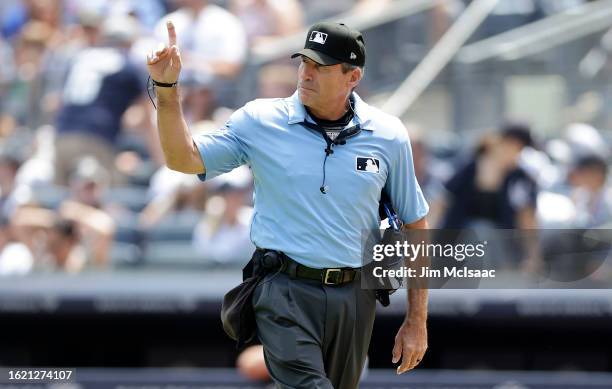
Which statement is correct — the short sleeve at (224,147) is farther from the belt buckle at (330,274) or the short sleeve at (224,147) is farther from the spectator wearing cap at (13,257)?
the spectator wearing cap at (13,257)

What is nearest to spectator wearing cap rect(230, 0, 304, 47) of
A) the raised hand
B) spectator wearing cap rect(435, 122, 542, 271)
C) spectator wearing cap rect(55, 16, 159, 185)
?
spectator wearing cap rect(55, 16, 159, 185)

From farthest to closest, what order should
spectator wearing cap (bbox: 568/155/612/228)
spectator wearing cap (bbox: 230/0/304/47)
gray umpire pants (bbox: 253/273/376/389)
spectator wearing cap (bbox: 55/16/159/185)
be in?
spectator wearing cap (bbox: 230/0/304/47) < spectator wearing cap (bbox: 55/16/159/185) < spectator wearing cap (bbox: 568/155/612/228) < gray umpire pants (bbox: 253/273/376/389)

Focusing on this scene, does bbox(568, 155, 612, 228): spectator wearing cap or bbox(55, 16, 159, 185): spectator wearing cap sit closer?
bbox(568, 155, 612, 228): spectator wearing cap

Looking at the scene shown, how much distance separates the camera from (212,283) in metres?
7.11

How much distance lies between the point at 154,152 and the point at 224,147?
4.54m

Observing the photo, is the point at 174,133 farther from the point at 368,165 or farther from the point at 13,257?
the point at 13,257

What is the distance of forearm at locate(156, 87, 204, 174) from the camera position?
3.57m

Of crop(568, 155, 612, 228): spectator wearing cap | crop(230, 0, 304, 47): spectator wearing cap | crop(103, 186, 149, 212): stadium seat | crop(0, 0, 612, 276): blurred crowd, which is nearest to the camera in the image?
crop(568, 155, 612, 228): spectator wearing cap

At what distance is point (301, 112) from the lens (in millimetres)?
3906

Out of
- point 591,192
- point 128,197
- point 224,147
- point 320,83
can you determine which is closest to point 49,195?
point 128,197

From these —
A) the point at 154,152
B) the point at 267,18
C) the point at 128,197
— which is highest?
the point at 267,18

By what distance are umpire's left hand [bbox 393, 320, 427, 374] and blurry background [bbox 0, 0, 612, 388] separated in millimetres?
2718

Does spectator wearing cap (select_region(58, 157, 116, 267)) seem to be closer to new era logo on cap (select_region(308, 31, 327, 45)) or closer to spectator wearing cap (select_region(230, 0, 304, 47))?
spectator wearing cap (select_region(230, 0, 304, 47))

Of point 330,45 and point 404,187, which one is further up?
point 330,45
